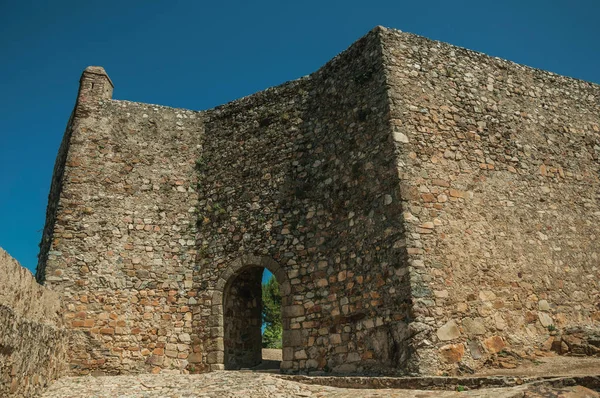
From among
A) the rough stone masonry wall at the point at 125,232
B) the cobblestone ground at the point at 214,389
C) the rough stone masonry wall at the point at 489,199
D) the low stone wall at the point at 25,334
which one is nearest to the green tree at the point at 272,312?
the rough stone masonry wall at the point at 125,232

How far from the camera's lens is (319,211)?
34.9 feet

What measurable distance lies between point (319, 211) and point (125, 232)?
4.55 meters

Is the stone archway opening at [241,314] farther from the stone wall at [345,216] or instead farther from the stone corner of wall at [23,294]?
the stone corner of wall at [23,294]

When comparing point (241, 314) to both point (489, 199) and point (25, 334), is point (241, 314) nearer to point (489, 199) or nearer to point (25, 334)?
point (25, 334)

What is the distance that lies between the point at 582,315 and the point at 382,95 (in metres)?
5.70

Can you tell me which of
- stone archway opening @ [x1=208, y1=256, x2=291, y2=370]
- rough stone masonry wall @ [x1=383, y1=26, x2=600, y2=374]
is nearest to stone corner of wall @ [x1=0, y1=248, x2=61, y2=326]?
stone archway opening @ [x1=208, y1=256, x2=291, y2=370]

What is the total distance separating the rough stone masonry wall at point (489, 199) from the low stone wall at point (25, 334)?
230 inches

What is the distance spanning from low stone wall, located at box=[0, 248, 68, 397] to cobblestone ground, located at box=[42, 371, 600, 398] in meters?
0.48

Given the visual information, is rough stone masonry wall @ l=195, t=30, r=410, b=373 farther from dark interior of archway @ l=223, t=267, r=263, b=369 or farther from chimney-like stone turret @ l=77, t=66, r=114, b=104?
chimney-like stone turret @ l=77, t=66, r=114, b=104

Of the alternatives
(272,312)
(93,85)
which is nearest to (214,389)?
(93,85)

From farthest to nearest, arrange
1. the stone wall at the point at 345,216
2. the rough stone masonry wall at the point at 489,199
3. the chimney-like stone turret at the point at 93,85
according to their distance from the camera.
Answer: the chimney-like stone turret at the point at 93,85 < the stone wall at the point at 345,216 < the rough stone masonry wall at the point at 489,199

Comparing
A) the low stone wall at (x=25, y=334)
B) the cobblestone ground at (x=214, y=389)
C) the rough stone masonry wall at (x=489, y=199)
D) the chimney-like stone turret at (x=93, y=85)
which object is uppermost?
the chimney-like stone turret at (x=93, y=85)

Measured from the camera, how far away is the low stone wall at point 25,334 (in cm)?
659

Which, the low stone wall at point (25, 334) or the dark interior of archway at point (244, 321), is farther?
the dark interior of archway at point (244, 321)
